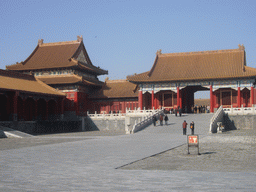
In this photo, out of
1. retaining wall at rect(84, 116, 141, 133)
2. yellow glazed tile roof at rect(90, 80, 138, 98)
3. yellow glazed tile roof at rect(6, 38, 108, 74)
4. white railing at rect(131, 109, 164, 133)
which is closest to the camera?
white railing at rect(131, 109, 164, 133)

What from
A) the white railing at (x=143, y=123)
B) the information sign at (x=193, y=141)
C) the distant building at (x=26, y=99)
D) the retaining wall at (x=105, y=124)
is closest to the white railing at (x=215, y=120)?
the white railing at (x=143, y=123)

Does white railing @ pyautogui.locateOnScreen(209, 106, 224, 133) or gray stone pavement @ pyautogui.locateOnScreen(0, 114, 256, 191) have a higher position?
white railing @ pyautogui.locateOnScreen(209, 106, 224, 133)

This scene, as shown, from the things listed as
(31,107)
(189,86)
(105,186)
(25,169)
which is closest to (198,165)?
(105,186)

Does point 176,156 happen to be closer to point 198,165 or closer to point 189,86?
point 198,165

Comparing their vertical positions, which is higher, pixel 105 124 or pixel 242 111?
pixel 242 111

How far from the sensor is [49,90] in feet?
152

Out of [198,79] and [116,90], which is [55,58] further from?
[198,79]

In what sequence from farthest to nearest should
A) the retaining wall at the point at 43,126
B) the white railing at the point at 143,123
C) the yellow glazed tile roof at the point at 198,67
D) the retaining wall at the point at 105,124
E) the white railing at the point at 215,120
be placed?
the yellow glazed tile roof at the point at 198,67
the retaining wall at the point at 105,124
the retaining wall at the point at 43,126
the white railing at the point at 143,123
the white railing at the point at 215,120

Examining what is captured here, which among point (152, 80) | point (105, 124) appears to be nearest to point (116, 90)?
point (152, 80)

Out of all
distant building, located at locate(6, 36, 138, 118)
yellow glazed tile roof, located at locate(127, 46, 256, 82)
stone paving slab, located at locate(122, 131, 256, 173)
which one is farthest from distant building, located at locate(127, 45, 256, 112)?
stone paving slab, located at locate(122, 131, 256, 173)

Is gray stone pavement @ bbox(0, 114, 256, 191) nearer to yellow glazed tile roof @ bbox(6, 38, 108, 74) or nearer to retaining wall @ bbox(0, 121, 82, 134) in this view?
retaining wall @ bbox(0, 121, 82, 134)

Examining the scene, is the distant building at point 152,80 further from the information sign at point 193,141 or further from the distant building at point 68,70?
the information sign at point 193,141

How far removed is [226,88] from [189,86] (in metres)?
6.33

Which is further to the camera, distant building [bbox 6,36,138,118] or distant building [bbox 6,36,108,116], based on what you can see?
distant building [bbox 6,36,138,118]
